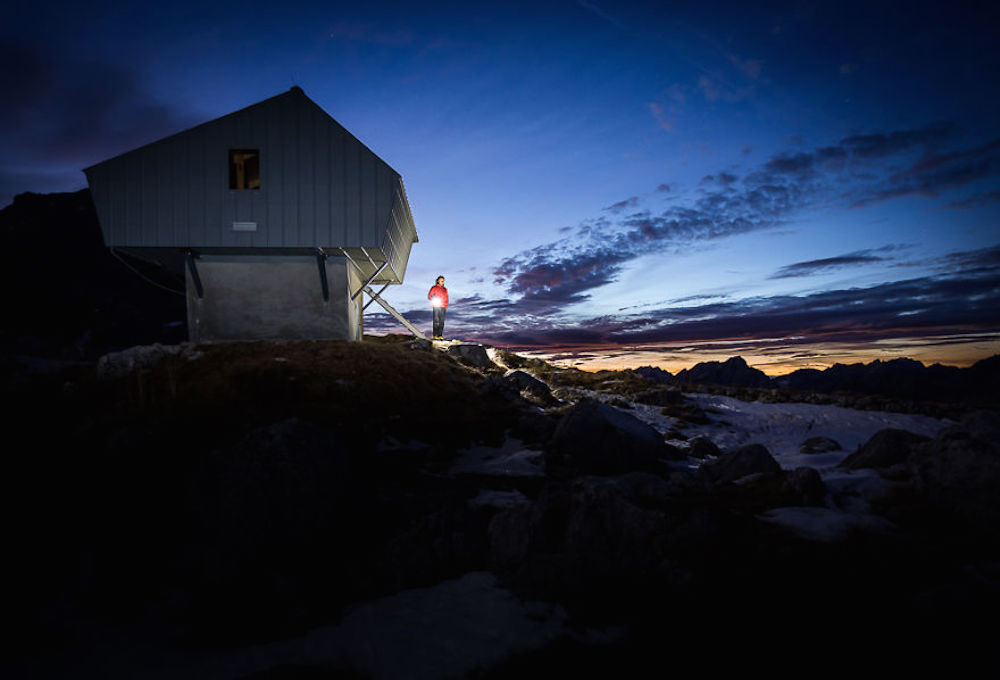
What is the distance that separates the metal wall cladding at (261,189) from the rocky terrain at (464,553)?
6148 millimetres

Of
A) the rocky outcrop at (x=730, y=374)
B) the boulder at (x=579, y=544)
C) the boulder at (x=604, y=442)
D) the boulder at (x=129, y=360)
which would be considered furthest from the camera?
the rocky outcrop at (x=730, y=374)

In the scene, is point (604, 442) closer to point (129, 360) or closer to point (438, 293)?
point (129, 360)

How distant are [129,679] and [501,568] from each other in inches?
122

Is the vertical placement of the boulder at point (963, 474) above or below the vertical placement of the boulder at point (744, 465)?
above

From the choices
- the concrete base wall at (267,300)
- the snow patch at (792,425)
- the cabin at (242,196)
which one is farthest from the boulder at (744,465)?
the concrete base wall at (267,300)

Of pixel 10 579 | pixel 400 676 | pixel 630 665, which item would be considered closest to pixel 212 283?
pixel 10 579

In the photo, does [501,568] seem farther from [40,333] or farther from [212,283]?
[40,333]

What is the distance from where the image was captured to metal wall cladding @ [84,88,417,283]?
12914 mm

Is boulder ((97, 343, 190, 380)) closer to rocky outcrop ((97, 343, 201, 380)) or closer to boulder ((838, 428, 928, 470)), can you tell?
rocky outcrop ((97, 343, 201, 380))

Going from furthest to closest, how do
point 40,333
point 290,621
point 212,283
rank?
point 40,333 < point 212,283 < point 290,621

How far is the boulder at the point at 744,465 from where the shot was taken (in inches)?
285

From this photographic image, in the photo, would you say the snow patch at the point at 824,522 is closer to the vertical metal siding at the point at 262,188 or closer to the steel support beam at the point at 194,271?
the vertical metal siding at the point at 262,188

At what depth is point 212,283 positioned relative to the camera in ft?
45.4

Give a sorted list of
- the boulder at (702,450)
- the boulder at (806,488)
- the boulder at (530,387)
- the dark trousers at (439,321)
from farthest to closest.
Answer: the dark trousers at (439,321) < the boulder at (530,387) < the boulder at (702,450) < the boulder at (806,488)
